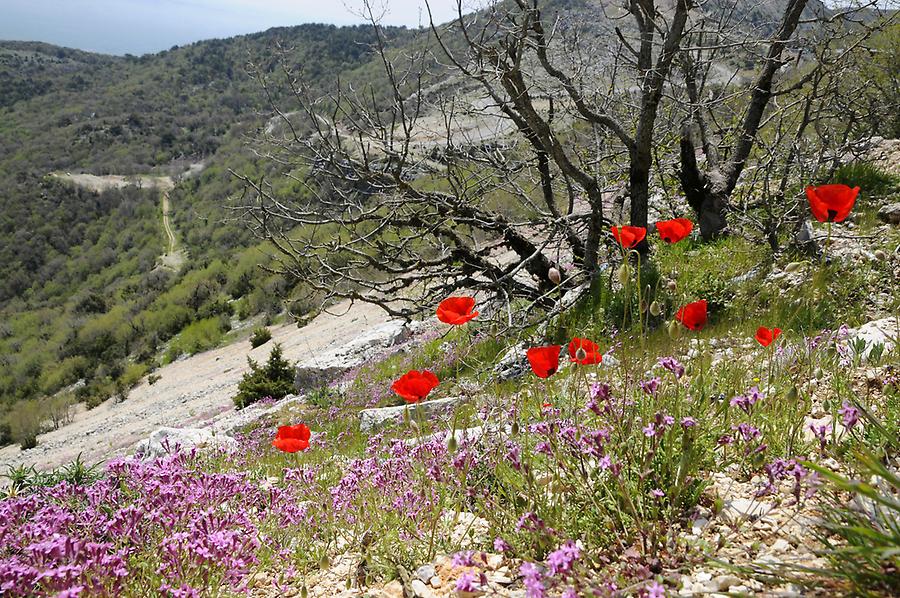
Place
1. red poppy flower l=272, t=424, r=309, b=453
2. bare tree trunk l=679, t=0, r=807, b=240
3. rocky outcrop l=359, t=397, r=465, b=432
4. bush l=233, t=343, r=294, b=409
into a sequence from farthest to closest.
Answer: bush l=233, t=343, r=294, b=409 < bare tree trunk l=679, t=0, r=807, b=240 < rocky outcrop l=359, t=397, r=465, b=432 < red poppy flower l=272, t=424, r=309, b=453

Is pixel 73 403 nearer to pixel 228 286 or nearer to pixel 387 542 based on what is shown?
Answer: pixel 228 286

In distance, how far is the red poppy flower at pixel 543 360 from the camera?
1.96m

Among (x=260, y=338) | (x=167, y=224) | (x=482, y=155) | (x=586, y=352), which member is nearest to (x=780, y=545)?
(x=586, y=352)

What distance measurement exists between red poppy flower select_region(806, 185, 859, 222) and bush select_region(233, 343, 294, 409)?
11001 mm

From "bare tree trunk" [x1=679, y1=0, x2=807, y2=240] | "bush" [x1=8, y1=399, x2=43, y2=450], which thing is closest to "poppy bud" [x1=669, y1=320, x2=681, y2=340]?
"bare tree trunk" [x1=679, y1=0, x2=807, y2=240]

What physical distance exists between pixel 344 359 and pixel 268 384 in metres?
1.77

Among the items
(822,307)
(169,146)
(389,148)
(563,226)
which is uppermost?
(169,146)

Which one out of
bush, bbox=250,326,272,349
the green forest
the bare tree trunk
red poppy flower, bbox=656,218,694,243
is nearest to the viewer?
red poppy flower, bbox=656,218,694,243

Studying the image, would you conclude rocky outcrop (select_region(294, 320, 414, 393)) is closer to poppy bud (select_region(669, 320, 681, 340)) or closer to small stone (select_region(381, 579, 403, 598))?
small stone (select_region(381, 579, 403, 598))

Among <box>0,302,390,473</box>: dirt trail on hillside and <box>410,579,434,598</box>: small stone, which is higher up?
<box>410,579,434,598</box>: small stone

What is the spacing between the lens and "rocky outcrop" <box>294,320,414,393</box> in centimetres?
1140

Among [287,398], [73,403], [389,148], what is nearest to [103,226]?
[73,403]

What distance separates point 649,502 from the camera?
6.71 feet

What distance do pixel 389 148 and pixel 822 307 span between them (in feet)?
14.5
